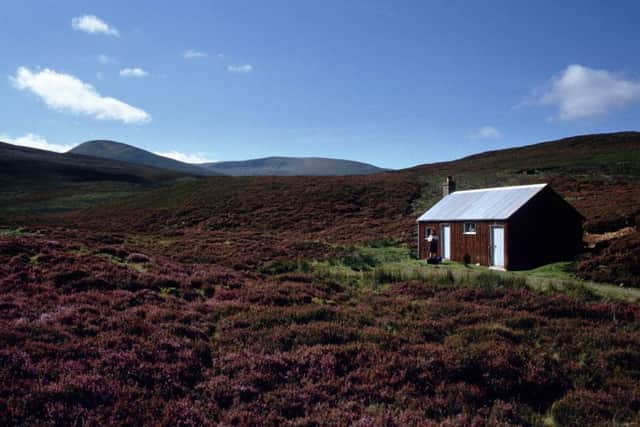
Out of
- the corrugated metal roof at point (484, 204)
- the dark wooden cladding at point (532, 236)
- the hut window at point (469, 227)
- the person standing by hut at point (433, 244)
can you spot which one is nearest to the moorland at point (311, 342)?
the dark wooden cladding at point (532, 236)

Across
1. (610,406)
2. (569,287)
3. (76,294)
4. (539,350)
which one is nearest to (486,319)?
(539,350)

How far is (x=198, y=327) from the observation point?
11562 millimetres

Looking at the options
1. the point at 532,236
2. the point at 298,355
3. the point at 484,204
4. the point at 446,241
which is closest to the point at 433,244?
the point at 446,241

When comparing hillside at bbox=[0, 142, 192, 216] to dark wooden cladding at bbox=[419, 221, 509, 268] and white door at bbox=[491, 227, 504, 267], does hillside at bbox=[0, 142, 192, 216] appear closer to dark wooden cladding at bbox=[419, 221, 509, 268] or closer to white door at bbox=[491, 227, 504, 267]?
dark wooden cladding at bbox=[419, 221, 509, 268]

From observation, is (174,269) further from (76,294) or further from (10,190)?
(10,190)

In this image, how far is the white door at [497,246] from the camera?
84.7ft

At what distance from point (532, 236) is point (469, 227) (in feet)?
12.4

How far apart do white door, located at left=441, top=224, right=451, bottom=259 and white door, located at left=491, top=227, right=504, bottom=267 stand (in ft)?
11.8

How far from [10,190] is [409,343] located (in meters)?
101

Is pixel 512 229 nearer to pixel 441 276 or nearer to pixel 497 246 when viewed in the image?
pixel 497 246

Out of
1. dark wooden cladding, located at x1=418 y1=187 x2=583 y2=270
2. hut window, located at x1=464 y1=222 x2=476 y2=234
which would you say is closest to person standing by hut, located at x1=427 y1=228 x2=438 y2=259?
dark wooden cladding, located at x1=418 y1=187 x2=583 y2=270

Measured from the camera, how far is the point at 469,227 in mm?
28547

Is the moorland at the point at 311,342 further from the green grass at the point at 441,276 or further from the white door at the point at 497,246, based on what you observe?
the white door at the point at 497,246

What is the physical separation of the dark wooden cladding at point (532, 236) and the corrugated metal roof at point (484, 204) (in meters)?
0.37
